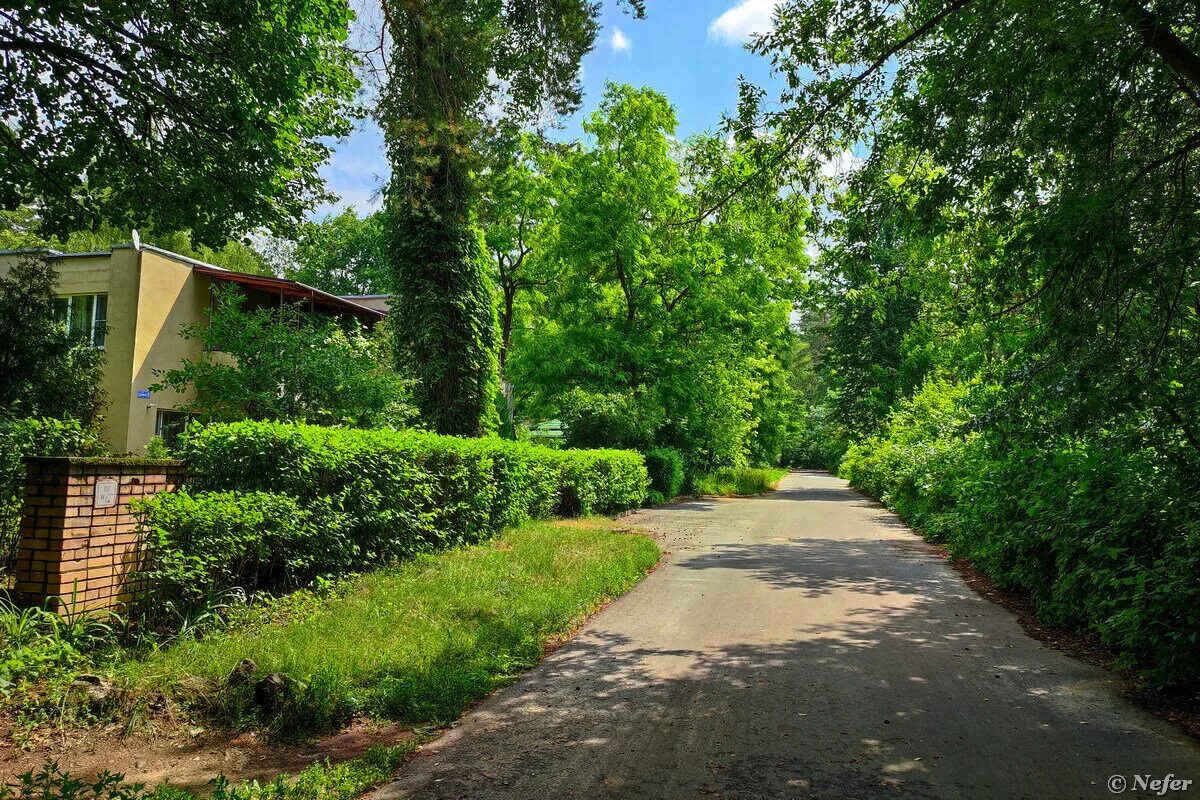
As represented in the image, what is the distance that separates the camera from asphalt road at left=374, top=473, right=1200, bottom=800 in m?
3.88

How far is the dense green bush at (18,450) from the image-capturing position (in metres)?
6.31

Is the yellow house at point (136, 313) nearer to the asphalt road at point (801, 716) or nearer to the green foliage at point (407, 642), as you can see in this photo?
the green foliage at point (407, 642)

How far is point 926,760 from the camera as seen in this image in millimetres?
4148

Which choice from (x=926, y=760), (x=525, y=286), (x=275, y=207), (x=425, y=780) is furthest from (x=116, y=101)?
(x=525, y=286)

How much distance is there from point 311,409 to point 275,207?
11.2ft

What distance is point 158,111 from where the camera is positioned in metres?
8.51

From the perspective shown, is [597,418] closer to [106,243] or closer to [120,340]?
[120,340]

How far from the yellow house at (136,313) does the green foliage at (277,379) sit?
974cm

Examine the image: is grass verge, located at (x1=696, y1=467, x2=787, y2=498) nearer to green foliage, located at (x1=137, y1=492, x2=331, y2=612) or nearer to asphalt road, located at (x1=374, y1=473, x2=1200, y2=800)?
asphalt road, located at (x1=374, y1=473, x2=1200, y2=800)

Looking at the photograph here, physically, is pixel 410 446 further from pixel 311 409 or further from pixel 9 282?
pixel 9 282

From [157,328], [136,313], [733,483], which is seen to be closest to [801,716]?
[136,313]

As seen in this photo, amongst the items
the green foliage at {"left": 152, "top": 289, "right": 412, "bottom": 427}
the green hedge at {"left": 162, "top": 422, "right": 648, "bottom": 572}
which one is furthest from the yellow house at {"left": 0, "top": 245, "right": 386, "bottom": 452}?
the green hedge at {"left": 162, "top": 422, "right": 648, "bottom": 572}

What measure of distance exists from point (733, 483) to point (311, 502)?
2762cm

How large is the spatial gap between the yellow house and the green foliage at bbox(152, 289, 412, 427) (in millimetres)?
9743
